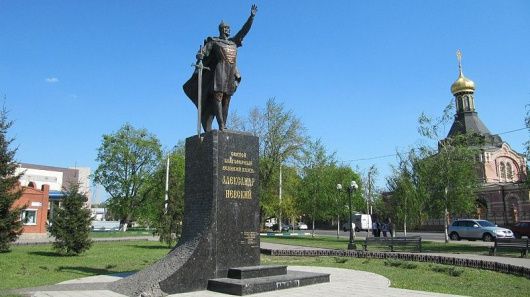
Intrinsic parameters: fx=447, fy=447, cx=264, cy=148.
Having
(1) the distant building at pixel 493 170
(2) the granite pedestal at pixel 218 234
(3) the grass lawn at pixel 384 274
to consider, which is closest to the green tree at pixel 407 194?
(1) the distant building at pixel 493 170

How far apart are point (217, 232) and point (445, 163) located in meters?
24.0

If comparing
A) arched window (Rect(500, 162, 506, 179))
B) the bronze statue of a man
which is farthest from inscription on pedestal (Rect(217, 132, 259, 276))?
arched window (Rect(500, 162, 506, 179))

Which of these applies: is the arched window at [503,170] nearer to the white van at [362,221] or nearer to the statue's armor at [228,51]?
the white van at [362,221]

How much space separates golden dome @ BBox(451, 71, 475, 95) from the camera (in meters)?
63.5

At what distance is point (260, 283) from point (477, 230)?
27.0m

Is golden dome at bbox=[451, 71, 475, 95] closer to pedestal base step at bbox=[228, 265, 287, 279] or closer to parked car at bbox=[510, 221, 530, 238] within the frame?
parked car at bbox=[510, 221, 530, 238]

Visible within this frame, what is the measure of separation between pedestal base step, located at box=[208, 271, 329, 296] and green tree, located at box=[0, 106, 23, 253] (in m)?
15.7

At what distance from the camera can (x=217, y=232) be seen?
9.77m

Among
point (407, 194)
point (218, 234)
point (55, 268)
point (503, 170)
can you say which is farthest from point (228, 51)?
point (503, 170)

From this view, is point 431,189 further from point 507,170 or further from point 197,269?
point 507,170

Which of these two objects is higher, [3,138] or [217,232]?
[3,138]

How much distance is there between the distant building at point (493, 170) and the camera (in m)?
47.9

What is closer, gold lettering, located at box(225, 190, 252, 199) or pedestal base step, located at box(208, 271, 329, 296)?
pedestal base step, located at box(208, 271, 329, 296)

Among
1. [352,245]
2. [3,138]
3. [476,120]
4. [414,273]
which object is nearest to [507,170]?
[476,120]
